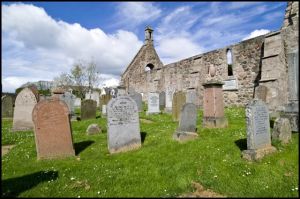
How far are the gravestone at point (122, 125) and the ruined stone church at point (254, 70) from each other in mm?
4114

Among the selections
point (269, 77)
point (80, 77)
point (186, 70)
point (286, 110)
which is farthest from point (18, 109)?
point (80, 77)

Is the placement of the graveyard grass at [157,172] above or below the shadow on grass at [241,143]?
below

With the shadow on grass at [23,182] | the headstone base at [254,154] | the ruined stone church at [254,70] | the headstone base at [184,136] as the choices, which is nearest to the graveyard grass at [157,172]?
the shadow on grass at [23,182]

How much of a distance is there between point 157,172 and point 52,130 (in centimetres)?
275

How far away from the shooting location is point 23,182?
171 inches

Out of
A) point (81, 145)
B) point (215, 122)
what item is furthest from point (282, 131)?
point (81, 145)

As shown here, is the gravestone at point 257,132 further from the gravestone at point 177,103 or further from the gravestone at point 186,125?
the gravestone at point 177,103

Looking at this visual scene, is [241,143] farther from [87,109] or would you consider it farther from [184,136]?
[87,109]

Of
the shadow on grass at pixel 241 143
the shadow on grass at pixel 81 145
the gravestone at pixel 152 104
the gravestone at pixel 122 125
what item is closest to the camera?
the shadow on grass at pixel 241 143

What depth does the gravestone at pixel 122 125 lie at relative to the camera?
21.5ft

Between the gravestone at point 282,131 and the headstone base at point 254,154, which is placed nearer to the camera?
the headstone base at point 254,154

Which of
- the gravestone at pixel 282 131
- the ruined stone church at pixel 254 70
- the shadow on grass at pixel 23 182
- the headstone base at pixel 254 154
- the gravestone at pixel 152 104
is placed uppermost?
Result: the ruined stone church at pixel 254 70

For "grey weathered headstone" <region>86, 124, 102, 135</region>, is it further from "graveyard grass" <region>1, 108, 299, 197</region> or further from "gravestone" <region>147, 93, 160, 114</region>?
"gravestone" <region>147, 93, 160, 114</region>

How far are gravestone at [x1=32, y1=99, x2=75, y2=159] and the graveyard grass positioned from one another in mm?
301
